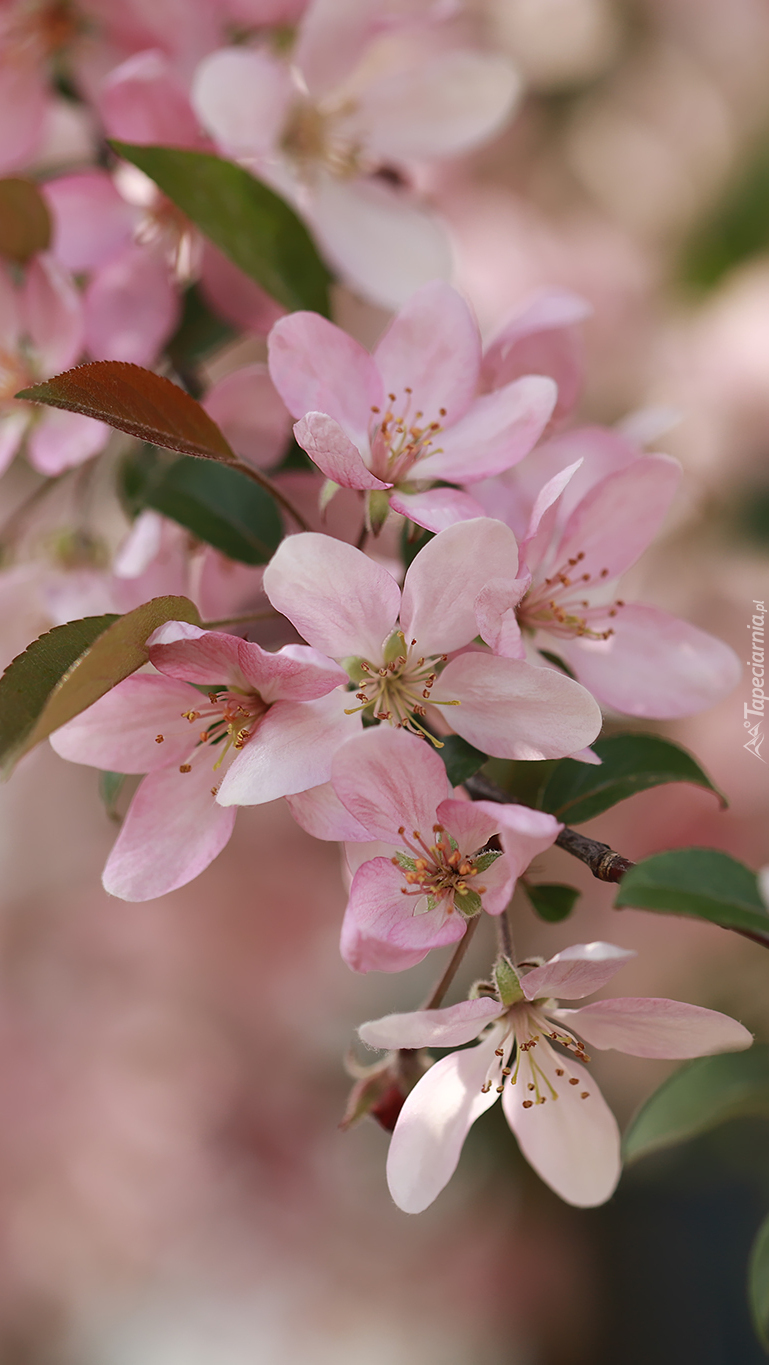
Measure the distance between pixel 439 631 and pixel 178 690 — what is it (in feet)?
0.35

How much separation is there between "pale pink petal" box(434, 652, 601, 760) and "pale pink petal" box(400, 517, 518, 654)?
12 mm

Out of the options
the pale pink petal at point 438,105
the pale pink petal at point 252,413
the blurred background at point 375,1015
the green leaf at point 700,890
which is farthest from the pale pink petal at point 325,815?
the blurred background at point 375,1015

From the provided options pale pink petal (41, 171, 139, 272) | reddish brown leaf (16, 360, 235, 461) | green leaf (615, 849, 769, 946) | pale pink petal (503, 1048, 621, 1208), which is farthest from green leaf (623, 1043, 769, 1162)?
pale pink petal (41, 171, 139, 272)

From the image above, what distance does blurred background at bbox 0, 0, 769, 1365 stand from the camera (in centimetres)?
115

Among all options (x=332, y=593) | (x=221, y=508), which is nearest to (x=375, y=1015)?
(x=221, y=508)

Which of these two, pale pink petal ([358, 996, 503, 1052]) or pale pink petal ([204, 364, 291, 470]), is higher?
pale pink petal ([204, 364, 291, 470])

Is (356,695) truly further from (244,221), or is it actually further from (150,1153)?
(150,1153)

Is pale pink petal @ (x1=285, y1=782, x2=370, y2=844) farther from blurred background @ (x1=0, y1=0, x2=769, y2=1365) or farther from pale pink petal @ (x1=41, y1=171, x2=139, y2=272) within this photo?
blurred background @ (x1=0, y1=0, x2=769, y2=1365)

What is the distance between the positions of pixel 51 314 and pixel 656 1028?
49 centimetres

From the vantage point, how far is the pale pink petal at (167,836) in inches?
15.4

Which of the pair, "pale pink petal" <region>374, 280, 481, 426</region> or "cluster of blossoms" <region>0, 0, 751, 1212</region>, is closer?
"cluster of blossoms" <region>0, 0, 751, 1212</region>

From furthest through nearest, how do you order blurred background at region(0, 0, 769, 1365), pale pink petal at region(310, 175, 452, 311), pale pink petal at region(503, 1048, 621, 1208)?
blurred background at region(0, 0, 769, 1365), pale pink petal at region(310, 175, 452, 311), pale pink petal at region(503, 1048, 621, 1208)

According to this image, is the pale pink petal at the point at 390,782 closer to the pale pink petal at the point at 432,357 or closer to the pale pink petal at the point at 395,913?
the pale pink petal at the point at 395,913

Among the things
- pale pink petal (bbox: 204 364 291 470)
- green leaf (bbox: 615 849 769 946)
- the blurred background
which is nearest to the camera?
green leaf (bbox: 615 849 769 946)
